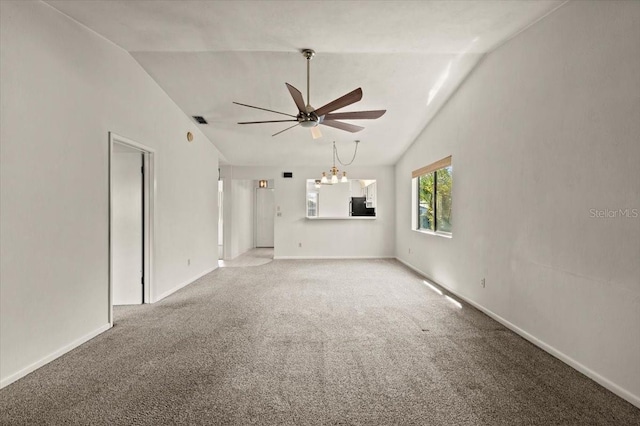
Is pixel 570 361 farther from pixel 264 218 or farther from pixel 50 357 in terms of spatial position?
pixel 264 218

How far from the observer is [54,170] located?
2.66 metres

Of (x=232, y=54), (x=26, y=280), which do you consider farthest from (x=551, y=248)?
(x=26, y=280)

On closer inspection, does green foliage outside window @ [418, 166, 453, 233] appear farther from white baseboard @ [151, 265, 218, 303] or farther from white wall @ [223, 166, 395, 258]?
white baseboard @ [151, 265, 218, 303]

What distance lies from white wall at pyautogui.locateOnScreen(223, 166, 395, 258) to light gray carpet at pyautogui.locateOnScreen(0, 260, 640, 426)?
4.23 metres

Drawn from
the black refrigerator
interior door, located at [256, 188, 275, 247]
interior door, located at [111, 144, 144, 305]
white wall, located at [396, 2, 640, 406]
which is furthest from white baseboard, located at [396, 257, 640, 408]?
interior door, located at [256, 188, 275, 247]

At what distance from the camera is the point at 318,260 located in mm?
7801

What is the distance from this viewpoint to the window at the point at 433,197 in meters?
5.13

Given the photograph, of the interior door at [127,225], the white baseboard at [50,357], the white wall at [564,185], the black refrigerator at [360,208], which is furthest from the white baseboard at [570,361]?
the black refrigerator at [360,208]

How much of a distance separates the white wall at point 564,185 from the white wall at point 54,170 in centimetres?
399

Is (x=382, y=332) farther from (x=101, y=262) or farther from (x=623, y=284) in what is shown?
(x=101, y=262)

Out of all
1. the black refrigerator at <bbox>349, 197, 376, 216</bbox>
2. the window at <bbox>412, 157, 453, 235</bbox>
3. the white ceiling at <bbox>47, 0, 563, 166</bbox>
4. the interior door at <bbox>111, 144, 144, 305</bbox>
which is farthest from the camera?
the black refrigerator at <bbox>349, 197, 376, 216</bbox>

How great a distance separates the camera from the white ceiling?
266cm

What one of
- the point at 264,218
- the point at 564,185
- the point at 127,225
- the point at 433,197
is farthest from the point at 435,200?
the point at 264,218

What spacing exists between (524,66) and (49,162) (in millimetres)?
4148
